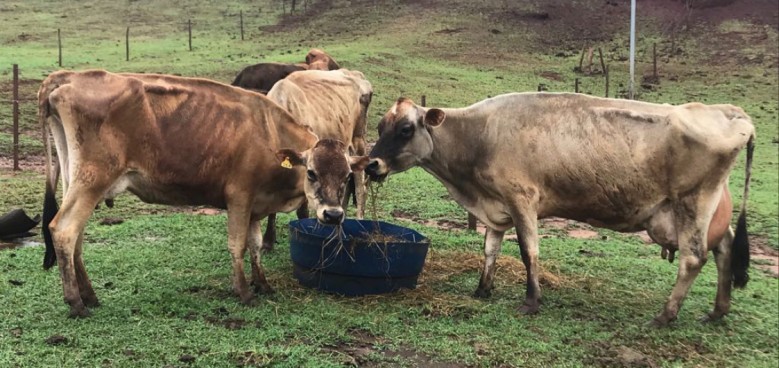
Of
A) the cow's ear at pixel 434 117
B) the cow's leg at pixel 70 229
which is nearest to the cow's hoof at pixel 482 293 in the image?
the cow's ear at pixel 434 117

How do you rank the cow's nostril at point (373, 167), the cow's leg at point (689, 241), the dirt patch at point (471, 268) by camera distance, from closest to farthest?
the cow's leg at point (689, 241) < the cow's nostril at point (373, 167) < the dirt patch at point (471, 268)

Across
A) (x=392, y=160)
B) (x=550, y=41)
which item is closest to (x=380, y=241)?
(x=392, y=160)

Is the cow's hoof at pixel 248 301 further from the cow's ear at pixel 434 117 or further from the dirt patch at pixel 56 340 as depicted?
the cow's ear at pixel 434 117

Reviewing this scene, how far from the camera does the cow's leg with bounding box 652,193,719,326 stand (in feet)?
18.4

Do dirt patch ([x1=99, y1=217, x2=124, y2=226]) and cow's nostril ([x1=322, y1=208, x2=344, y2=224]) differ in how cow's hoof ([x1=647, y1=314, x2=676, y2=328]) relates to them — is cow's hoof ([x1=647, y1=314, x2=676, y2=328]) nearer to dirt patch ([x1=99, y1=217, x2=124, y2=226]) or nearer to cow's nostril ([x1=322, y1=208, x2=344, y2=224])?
cow's nostril ([x1=322, y1=208, x2=344, y2=224])

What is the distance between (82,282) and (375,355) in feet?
8.10

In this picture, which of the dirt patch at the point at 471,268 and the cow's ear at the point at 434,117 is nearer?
the cow's ear at the point at 434,117

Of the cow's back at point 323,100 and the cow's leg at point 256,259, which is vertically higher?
the cow's back at point 323,100

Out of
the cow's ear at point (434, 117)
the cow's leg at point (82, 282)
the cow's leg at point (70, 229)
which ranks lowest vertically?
the cow's leg at point (82, 282)

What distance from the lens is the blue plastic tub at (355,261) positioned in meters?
5.78

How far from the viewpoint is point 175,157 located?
535 cm

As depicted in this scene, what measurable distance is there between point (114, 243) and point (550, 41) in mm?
28588

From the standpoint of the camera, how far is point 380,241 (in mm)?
5984

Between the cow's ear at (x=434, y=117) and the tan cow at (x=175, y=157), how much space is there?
0.84m
